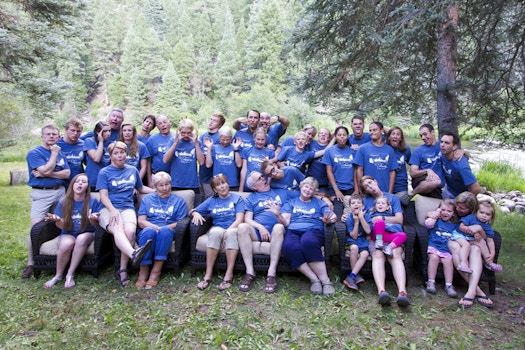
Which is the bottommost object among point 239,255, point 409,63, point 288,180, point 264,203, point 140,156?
point 239,255

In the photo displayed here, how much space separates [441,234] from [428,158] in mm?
1039

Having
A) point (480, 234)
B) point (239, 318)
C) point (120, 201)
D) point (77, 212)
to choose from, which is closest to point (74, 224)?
point (77, 212)

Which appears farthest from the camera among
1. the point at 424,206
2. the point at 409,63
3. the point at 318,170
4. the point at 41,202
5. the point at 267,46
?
the point at 267,46

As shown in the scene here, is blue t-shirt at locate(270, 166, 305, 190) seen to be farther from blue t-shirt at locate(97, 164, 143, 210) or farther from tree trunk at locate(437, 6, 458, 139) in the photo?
tree trunk at locate(437, 6, 458, 139)

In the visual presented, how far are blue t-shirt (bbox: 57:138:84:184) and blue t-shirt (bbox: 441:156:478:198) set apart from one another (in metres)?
4.34

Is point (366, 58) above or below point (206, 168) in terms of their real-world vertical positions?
above

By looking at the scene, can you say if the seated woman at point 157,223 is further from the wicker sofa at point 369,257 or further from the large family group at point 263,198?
the wicker sofa at point 369,257

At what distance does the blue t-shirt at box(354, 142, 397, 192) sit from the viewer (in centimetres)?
455

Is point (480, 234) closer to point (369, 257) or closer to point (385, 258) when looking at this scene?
point (385, 258)

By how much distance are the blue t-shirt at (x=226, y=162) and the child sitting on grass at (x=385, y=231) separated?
70.0 inches

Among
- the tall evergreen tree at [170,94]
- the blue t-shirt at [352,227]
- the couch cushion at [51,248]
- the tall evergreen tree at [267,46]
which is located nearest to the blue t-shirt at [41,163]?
the couch cushion at [51,248]

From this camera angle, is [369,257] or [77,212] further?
[77,212]

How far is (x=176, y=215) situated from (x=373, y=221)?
2147 millimetres

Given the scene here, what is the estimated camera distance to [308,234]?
13.0ft
